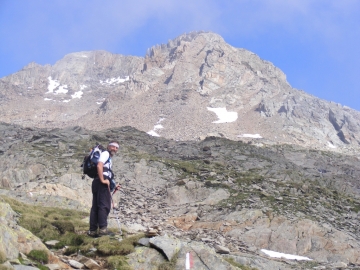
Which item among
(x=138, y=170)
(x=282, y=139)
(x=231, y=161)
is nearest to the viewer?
(x=138, y=170)

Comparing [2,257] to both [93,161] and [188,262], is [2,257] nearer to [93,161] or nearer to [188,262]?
[93,161]

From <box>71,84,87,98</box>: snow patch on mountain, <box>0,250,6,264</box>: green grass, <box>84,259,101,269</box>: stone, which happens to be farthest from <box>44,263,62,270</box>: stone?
→ <box>71,84,87,98</box>: snow patch on mountain

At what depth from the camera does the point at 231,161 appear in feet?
136

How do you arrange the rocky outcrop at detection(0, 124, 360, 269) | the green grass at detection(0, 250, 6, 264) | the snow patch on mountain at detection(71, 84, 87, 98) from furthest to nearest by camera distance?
the snow patch on mountain at detection(71, 84, 87, 98) → the rocky outcrop at detection(0, 124, 360, 269) → the green grass at detection(0, 250, 6, 264)

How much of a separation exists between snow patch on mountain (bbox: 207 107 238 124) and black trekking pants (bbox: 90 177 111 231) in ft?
309

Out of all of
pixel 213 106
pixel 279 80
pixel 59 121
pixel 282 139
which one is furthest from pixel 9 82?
pixel 282 139

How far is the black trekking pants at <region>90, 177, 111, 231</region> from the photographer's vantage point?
9.89 meters

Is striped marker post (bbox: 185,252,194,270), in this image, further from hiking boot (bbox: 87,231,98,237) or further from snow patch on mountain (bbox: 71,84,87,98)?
snow patch on mountain (bbox: 71,84,87,98)

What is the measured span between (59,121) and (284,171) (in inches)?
4029

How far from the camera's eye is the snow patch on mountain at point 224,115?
348ft

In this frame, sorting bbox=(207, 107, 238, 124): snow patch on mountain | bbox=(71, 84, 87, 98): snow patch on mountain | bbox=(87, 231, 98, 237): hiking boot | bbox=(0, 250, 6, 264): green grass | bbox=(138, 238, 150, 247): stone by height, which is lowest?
bbox=(0, 250, 6, 264): green grass

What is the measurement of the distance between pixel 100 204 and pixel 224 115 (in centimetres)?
10136

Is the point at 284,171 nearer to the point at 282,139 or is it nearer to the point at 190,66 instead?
the point at 282,139

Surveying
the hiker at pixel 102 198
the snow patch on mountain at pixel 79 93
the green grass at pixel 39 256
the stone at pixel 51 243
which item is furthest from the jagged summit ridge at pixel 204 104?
the green grass at pixel 39 256
